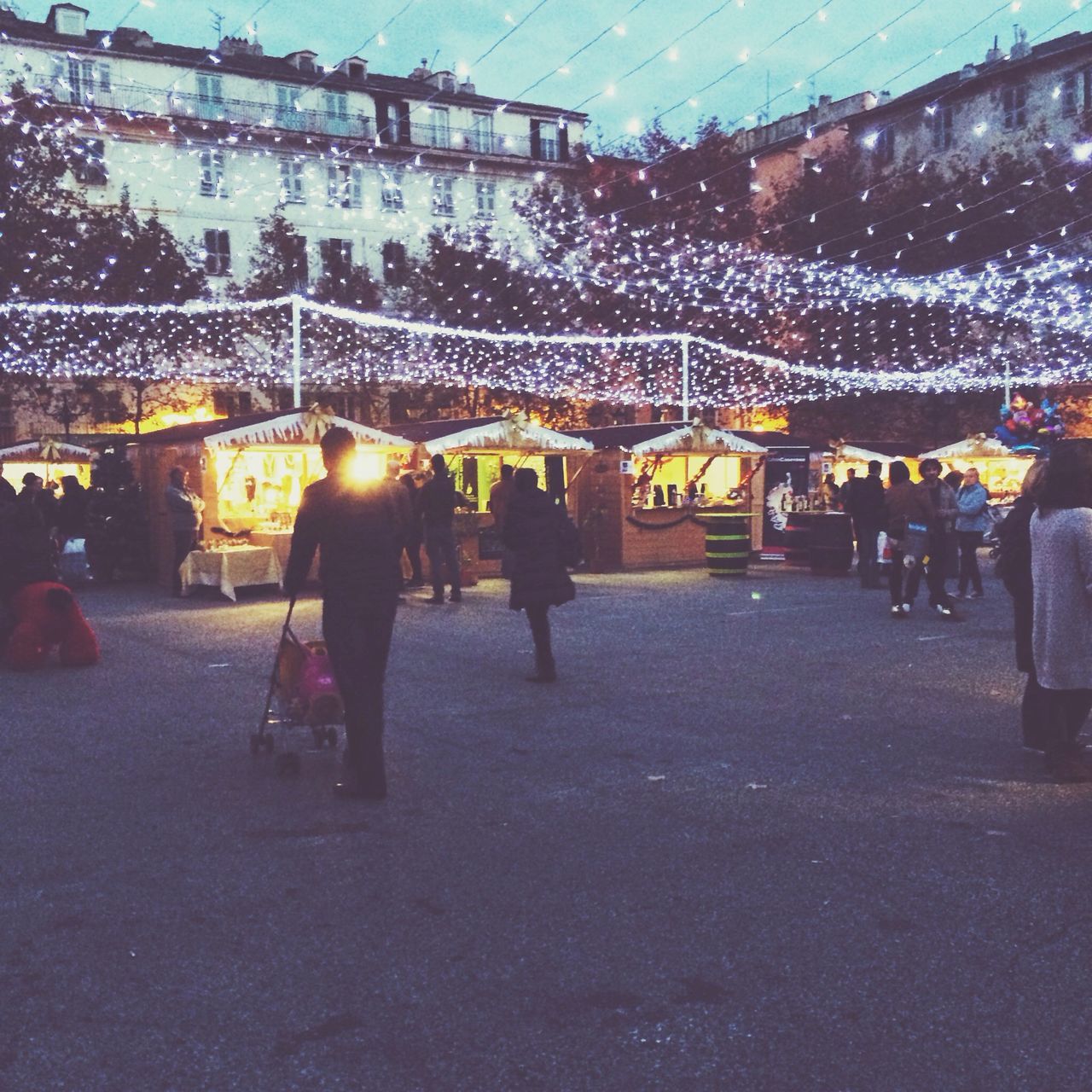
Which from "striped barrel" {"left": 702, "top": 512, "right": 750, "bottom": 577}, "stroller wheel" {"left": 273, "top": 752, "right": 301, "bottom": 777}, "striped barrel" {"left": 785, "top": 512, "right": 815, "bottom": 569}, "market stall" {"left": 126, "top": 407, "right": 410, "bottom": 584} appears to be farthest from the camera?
"striped barrel" {"left": 785, "top": 512, "right": 815, "bottom": 569}

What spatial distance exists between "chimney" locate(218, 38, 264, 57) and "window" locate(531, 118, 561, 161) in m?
12.0

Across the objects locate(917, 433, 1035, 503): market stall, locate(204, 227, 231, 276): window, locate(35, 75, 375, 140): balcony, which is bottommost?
locate(917, 433, 1035, 503): market stall

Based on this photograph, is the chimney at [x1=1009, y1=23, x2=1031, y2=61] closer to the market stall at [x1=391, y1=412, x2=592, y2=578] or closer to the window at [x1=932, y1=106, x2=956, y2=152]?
the window at [x1=932, y1=106, x2=956, y2=152]

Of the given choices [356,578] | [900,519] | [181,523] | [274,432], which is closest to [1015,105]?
[274,432]

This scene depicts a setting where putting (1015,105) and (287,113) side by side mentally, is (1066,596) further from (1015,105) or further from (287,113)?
(287,113)

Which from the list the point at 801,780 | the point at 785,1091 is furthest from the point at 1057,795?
the point at 785,1091

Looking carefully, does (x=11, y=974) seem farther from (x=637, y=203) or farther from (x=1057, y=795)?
(x=637, y=203)

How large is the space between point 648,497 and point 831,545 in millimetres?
3919

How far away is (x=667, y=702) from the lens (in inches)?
338

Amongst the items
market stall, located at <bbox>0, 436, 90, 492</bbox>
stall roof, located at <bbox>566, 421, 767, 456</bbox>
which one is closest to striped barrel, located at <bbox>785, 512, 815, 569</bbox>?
stall roof, located at <bbox>566, 421, 767, 456</bbox>

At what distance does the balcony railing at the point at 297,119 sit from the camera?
4522 centimetres

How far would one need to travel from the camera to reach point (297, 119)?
164 ft

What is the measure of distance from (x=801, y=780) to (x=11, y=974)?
3.70 metres

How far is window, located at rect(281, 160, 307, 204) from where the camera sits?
4884cm
